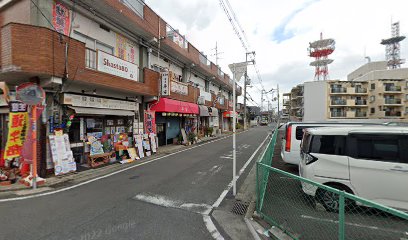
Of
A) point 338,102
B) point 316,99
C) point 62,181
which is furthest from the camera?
point 338,102

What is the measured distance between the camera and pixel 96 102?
30.0 feet

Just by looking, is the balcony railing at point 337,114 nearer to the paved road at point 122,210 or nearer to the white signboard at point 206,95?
the white signboard at point 206,95

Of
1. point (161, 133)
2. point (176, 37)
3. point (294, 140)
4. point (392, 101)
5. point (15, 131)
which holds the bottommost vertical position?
point (161, 133)

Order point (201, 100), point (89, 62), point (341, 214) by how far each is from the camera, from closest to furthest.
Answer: point (341, 214) → point (89, 62) → point (201, 100)

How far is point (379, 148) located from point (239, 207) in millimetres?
3381

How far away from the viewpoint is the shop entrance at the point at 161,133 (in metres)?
15.6

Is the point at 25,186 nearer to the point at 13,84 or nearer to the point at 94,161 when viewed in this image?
the point at 94,161

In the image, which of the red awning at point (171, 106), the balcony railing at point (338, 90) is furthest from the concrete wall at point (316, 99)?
the red awning at point (171, 106)

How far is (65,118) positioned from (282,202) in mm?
8514

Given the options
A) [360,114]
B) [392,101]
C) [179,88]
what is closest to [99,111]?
[179,88]

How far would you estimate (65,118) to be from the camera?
8.12 meters

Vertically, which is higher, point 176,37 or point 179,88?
point 176,37

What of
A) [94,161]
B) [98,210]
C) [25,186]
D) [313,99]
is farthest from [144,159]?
[313,99]

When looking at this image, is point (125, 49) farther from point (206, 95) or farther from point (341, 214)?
point (341, 214)
